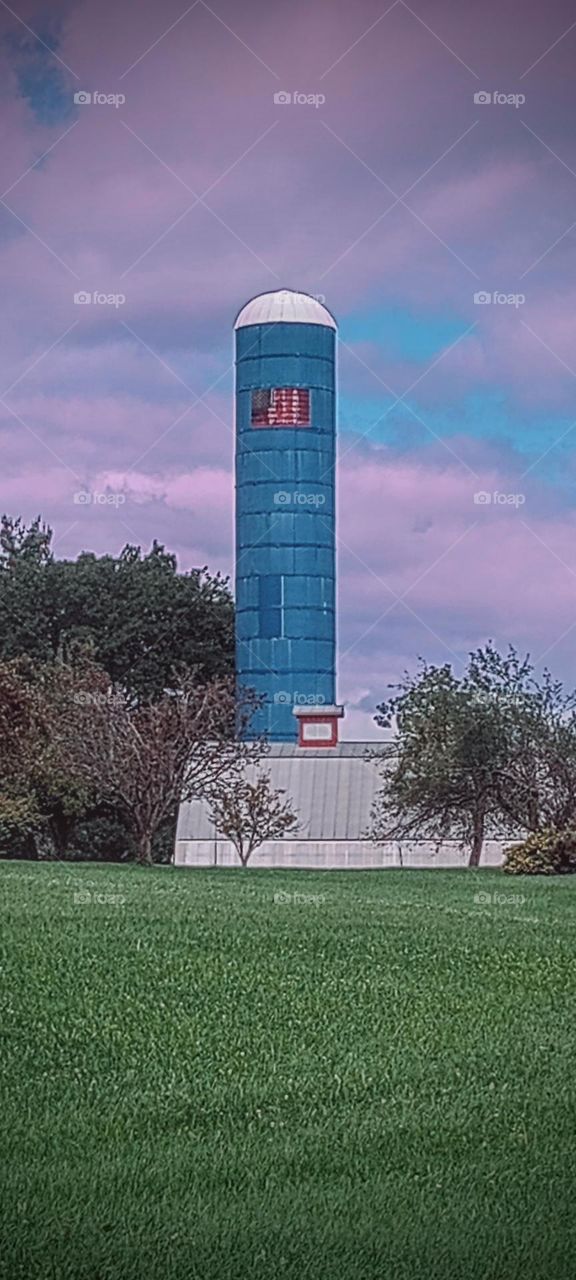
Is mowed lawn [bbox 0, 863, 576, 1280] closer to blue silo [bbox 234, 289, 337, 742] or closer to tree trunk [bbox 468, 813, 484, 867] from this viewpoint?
tree trunk [bbox 468, 813, 484, 867]

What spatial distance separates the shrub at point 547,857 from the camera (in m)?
20.5

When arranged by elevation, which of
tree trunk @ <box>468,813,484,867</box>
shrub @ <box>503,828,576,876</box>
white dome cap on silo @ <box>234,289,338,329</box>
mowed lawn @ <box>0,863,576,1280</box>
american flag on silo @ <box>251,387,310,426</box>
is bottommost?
mowed lawn @ <box>0,863,576,1280</box>

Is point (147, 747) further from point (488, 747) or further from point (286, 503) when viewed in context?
point (286, 503)

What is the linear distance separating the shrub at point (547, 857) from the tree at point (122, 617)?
13.0 metres

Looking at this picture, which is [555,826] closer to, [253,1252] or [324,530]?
[324,530]

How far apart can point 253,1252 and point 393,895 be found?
10.1m

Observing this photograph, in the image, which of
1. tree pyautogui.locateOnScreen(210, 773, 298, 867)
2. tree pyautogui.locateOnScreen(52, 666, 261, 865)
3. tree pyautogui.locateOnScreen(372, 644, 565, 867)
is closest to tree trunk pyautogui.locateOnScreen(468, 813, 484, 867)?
tree pyautogui.locateOnScreen(372, 644, 565, 867)

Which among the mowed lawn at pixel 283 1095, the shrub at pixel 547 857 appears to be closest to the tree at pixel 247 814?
the shrub at pixel 547 857

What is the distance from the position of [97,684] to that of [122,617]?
878 centimetres

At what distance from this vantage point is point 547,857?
20.5m

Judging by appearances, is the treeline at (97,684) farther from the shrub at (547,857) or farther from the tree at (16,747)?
the shrub at (547,857)

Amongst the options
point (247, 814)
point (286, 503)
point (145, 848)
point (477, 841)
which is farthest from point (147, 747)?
point (286, 503)

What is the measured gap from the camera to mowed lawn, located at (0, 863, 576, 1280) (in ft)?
16.0

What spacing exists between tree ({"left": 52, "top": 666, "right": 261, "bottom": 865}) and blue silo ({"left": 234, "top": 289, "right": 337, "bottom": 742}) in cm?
617
